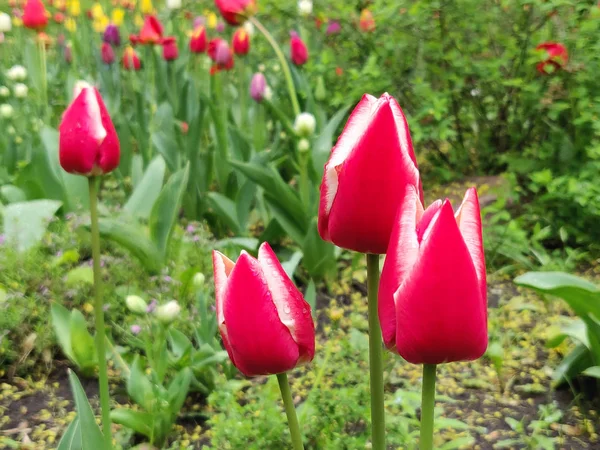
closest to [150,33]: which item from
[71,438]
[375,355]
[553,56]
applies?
[553,56]

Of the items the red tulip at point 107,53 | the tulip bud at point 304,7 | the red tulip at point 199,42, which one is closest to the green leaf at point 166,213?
the red tulip at point 199,42

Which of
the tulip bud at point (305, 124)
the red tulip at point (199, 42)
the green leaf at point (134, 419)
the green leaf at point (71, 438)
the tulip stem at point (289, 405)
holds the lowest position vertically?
the green leaf at point (134, 419)

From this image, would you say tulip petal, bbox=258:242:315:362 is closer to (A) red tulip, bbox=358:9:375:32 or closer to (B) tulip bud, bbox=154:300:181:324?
(B) tulip bud, bbox=154:300:181:324

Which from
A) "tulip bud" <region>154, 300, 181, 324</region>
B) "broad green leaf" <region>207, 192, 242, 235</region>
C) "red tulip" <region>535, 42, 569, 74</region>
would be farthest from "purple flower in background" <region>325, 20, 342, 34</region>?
"tulip bud" <region>154, 300, 181, 324</region>

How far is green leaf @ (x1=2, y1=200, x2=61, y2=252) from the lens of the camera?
2193mm

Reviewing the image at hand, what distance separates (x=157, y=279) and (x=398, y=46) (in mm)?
1646

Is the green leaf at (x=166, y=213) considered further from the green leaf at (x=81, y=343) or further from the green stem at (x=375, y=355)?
the green stem at (x=375, y=355)

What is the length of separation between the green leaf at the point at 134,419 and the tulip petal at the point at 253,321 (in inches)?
36.9

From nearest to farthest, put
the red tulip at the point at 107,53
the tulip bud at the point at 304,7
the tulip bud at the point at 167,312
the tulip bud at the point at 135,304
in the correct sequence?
1. the tulip bud at the point at 167,312
2. the tulip bud at the point at 135,304
3. the tulip bud at the point at 304,7
4. the red tulip at the point at 107,53

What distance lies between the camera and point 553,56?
2484mm

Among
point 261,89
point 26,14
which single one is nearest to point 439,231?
point 261,89

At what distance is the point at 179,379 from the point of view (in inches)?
61.8

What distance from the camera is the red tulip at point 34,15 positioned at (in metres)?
2.90

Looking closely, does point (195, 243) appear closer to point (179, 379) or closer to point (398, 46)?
point (179, 379)
